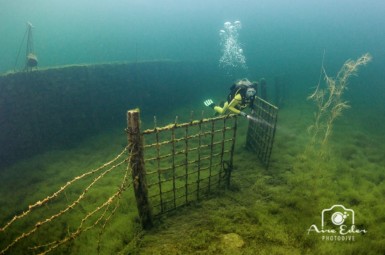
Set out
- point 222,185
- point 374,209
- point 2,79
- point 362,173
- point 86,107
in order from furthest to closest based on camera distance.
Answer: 1. point 86,107
2. point 2,79
3. point 362,173
4. point 222,185
5. point 374,209

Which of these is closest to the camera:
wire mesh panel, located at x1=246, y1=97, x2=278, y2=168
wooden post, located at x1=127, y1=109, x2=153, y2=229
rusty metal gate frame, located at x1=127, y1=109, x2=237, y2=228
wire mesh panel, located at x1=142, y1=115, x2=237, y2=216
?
wooden post, located at x1=127, y1=109, x2=153, y2=229

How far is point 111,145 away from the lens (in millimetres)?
11656

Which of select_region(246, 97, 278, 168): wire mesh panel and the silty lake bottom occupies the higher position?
select_region(246, 97, 278, 168): wire mesh panel

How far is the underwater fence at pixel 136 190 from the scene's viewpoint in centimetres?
472

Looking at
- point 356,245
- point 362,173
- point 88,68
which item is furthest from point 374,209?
point 88,68

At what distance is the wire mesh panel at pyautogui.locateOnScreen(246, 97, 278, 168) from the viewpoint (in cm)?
799

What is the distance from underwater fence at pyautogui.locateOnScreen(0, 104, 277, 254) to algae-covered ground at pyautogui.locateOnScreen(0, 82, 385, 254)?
6cm

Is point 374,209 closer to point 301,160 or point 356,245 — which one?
point 356,245

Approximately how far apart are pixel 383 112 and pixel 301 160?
37.7 ft

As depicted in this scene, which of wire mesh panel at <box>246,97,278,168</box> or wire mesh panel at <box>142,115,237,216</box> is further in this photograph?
wire mesh panel at <box>246,97,278,168</box>
